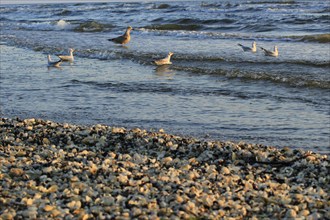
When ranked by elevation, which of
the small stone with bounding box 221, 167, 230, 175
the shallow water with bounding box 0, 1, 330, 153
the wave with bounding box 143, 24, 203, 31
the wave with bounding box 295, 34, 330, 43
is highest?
the small stone with bounding box 221, 167, 230, 175

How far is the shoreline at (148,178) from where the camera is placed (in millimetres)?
4977

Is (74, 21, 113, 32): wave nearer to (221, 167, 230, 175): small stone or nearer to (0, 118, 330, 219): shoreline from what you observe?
(0, 118, 330, 219): shoreline

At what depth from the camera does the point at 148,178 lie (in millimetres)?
5699

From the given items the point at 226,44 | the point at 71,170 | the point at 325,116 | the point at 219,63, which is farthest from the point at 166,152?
the point at 226,44

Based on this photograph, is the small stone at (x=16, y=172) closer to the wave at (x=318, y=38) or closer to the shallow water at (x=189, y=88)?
the shallow water at (x=189, y=88)

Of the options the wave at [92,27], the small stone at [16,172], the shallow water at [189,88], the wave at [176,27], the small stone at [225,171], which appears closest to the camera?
the small stone at [16,172]

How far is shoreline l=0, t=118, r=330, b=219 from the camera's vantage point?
498 cm

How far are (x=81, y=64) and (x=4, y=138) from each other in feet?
30.5

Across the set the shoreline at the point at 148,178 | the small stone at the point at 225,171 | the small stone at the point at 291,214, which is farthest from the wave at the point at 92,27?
the small stone at the point at 291,214

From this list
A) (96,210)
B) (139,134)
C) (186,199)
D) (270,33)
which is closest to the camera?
(96,210)

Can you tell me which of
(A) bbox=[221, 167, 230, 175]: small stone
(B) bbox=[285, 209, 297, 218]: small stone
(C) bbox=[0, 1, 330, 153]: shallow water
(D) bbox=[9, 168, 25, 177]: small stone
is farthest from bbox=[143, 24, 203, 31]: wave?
(B) bbox=[285, 209, 297, 218]: small stone

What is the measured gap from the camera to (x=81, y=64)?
16.5 meters

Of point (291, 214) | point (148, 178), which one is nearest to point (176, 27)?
point (148, 178)

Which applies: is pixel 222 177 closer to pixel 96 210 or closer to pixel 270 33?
pixel 96 210
